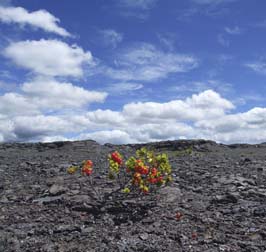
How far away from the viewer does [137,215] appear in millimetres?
10008

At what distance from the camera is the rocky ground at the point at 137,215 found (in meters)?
8.43

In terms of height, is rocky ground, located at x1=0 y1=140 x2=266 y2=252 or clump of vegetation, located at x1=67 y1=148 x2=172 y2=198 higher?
clump of vegetation, located at x1=67 y1=148 x2=172 y2=198

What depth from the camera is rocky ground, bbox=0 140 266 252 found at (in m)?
8.43

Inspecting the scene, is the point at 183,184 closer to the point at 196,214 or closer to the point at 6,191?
the point at 196,214

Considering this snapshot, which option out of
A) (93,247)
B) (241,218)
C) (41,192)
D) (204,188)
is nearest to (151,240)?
(93,247)

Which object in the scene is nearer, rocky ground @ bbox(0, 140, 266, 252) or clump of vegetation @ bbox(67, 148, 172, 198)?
rocky ground @ bbox(0, 140, 266, 252)

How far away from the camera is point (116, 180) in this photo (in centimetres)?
1291

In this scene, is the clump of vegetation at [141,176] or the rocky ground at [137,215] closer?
the rocky ground at [137,215]

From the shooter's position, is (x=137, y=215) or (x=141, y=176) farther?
(x=141, y=176)

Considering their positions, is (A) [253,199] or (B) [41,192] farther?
(B) [41,192]

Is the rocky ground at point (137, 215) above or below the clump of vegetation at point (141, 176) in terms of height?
below

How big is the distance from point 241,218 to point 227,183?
301cm

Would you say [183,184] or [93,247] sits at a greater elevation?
[183,184]

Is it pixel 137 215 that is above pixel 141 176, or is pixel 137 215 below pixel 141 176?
below
